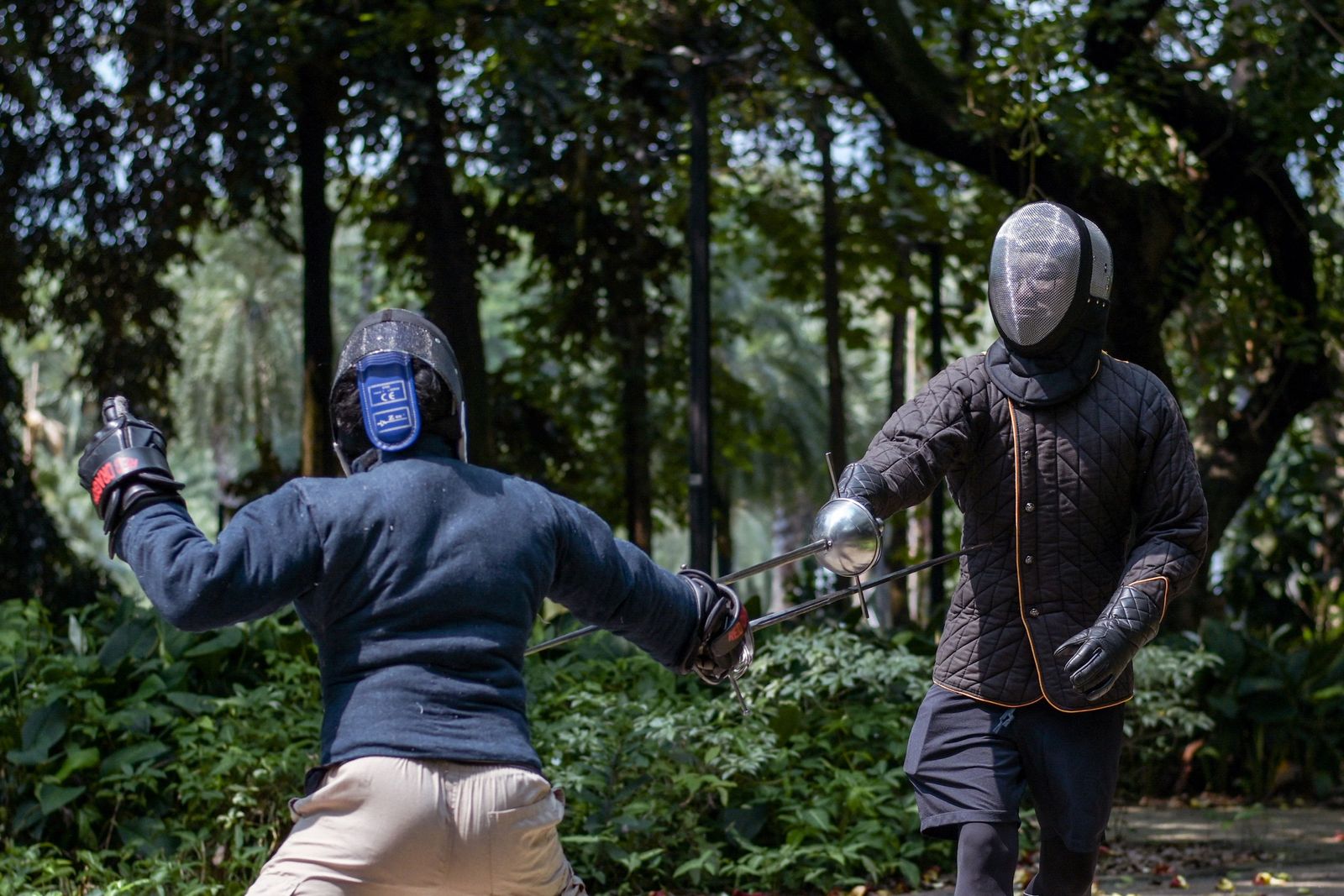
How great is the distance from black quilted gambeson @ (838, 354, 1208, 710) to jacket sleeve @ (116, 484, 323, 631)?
4.65 ft

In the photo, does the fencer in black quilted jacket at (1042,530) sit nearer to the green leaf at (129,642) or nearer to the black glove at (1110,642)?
the black glove at (1110,642)

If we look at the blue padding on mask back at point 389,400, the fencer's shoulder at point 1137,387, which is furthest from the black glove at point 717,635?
the fencer's shoulder at point 1137,387

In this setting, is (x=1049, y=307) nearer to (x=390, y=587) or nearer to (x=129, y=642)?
(x=390, y=587)

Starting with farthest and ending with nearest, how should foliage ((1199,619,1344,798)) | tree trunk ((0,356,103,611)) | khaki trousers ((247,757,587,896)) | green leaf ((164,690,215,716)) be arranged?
tree trunk ((0,356,103,611)), foliage ((1199,619,1344,798)), green leaf ((164,690,215,716)), khaki trousers ((247,757,587,896))

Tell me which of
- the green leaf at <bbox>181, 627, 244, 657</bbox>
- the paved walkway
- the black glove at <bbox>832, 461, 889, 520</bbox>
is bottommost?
the paved walkway

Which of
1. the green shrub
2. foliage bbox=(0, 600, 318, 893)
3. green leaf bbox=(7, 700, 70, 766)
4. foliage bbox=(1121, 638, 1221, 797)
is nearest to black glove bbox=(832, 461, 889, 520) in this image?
the green shrub

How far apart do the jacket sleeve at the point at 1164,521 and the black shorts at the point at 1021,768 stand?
12.0 inches

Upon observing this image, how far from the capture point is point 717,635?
292 centimetres

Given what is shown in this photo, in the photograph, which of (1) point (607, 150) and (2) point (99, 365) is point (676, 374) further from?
(2) point (99, 365)

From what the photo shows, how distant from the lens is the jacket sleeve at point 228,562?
2.36 metres

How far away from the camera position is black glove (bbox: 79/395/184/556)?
8.14ft

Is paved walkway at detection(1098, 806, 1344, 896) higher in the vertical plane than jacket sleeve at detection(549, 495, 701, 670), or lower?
lower

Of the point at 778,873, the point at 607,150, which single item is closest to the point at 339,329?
the point at 607,150

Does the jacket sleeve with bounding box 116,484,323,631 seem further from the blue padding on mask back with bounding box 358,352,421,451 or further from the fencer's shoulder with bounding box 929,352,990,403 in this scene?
the fencer's shoulder with bounding box 929,352,990,403
